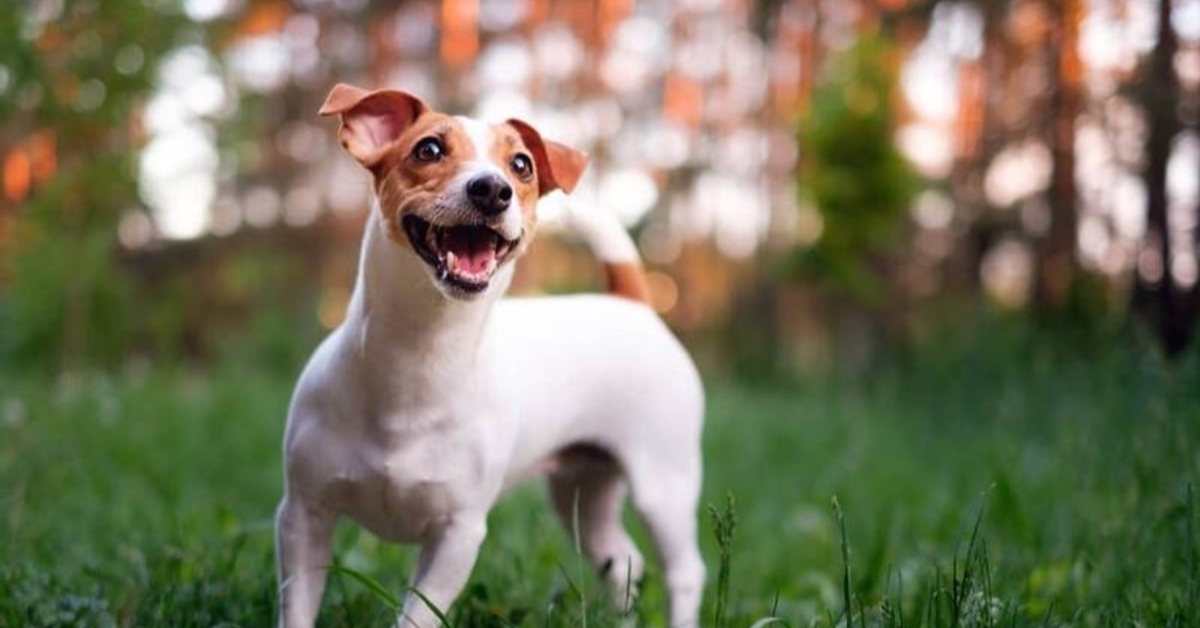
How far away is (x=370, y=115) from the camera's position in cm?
259

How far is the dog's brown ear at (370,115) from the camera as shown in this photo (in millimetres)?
2506

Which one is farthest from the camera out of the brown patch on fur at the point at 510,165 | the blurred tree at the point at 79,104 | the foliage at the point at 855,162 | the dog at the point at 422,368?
the foliage at the point at 855,162

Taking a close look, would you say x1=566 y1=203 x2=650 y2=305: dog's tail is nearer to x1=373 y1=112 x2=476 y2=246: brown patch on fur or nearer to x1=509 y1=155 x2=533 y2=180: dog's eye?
x1=509 y1=155 x2=533 y2=180: dog's eye

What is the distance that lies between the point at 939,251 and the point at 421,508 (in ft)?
60.7

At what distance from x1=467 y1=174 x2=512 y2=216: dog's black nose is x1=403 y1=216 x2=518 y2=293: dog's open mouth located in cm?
8

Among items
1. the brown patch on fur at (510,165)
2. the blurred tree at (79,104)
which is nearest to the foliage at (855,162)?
the blurred tree at (79,104)

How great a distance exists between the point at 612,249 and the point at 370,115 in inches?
52.8

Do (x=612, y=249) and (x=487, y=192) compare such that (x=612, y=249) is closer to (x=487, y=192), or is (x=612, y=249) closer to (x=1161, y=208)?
(x=487, y=192)

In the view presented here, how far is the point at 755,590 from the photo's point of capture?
14.5ft

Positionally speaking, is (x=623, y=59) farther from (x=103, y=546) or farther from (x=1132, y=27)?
(x=103, y=546)

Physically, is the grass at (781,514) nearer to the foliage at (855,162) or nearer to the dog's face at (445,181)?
the dog's face at (445,181)

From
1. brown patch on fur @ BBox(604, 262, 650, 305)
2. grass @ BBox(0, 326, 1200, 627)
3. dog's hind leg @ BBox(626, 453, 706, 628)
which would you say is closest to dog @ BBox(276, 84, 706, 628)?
grass @ BBox(0, 326, 1200, 627)

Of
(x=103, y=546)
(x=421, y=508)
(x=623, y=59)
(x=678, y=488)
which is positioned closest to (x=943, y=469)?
(x=678, y=488)

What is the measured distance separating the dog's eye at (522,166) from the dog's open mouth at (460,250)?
7.2 inches
